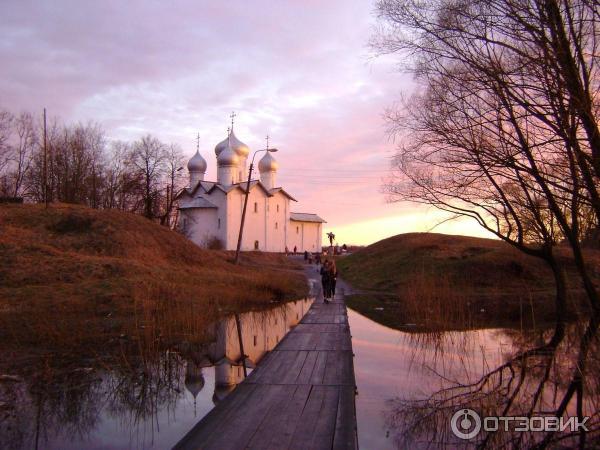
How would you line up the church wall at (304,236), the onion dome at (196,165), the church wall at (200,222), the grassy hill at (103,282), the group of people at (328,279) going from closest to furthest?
the grassy hill at (103,282), the group of people at (328,279), the church wall at (200,222), the onion dome at (196,165), the church wall at (304,236)

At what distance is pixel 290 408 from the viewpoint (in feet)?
24.6

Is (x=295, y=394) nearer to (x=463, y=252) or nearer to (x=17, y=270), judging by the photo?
(x=17, y=270)

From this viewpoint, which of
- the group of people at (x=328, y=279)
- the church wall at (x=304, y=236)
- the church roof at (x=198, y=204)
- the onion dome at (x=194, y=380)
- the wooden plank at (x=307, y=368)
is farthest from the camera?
the church wall at (x=304, y=236)

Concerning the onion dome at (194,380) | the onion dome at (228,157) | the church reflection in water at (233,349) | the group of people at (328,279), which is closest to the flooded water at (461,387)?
the church reflection in water at (233,349)

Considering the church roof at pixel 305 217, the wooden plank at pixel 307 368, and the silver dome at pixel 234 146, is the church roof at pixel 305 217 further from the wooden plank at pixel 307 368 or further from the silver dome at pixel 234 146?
the wooden plank at pixel 307 368

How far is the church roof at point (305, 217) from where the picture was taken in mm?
69312

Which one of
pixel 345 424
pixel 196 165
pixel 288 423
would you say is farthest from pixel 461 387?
pixel 196 165

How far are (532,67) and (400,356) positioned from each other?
261 inches

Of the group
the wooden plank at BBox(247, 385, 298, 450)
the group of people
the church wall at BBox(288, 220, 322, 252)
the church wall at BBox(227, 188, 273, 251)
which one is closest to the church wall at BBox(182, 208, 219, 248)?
the church wall at BBox(227, 188, 273, 251)

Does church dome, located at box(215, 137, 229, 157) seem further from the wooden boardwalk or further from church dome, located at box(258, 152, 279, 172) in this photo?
the wooden boardwalk

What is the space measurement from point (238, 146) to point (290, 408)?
2291 inches

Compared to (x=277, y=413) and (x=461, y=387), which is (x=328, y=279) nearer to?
(x=461, y=387)

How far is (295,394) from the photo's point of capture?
8188 mm

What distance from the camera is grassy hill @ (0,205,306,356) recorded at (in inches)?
607
